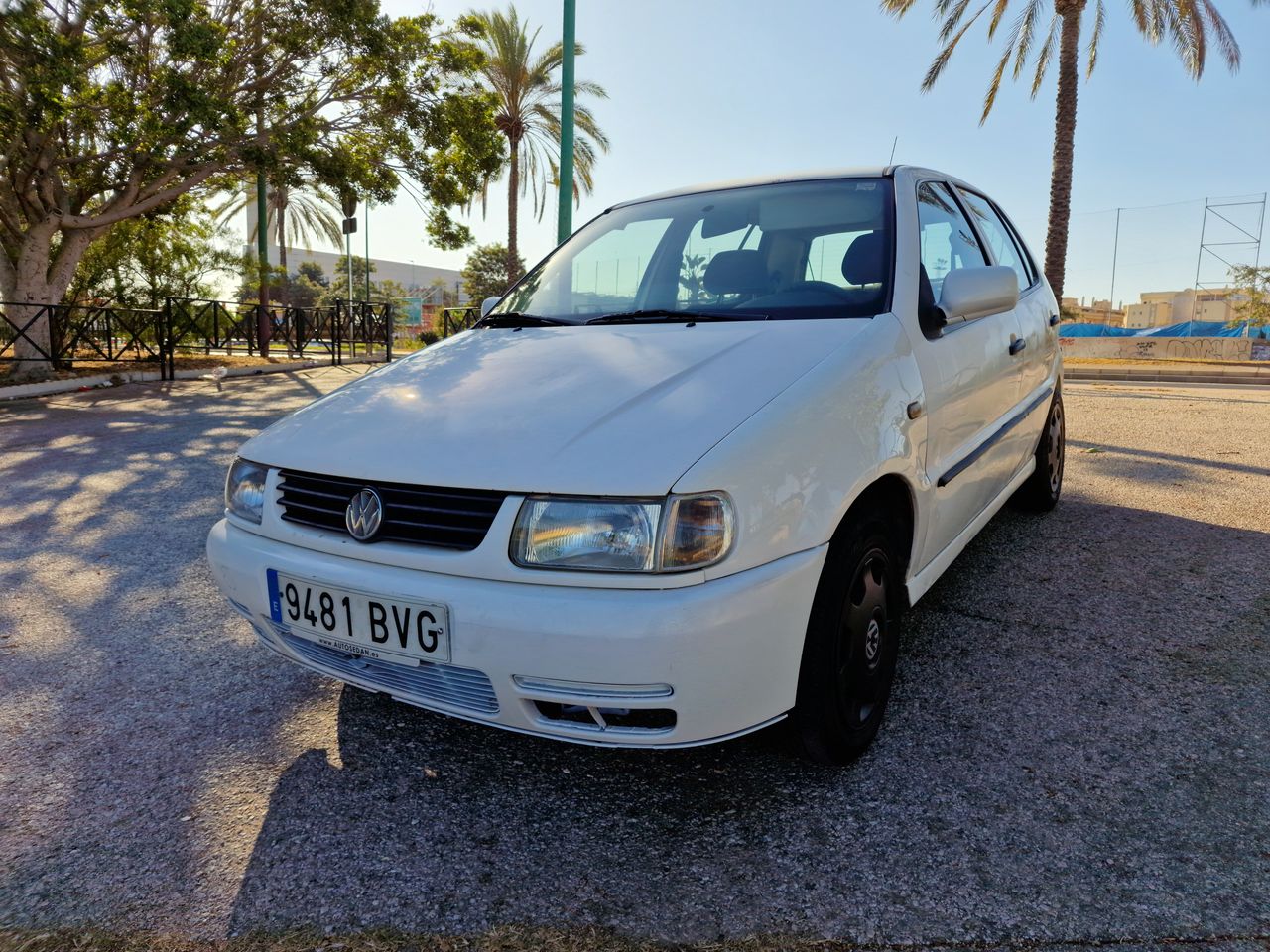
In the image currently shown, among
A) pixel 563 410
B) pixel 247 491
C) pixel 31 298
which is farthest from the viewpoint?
pixel 31 298

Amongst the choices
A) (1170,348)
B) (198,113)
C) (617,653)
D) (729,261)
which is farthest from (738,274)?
(1170,348)

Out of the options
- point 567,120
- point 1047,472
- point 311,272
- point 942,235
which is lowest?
point 1047,472

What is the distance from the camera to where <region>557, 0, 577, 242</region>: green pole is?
9.46 meters

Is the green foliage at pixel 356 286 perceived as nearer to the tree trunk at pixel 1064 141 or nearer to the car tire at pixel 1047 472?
the tree trunk at pixel 1064 141

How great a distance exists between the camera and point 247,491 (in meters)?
2.22

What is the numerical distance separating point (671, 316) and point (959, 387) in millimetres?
945

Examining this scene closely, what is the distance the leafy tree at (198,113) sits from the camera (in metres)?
10.3

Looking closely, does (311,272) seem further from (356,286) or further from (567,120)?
(567,120)

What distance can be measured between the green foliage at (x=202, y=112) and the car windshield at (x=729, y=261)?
31.4 feet

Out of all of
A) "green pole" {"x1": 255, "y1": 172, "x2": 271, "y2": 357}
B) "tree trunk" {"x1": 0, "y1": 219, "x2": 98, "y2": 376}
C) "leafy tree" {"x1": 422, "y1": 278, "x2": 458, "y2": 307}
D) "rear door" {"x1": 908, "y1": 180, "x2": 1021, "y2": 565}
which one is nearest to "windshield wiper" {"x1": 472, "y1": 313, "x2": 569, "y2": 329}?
"rear door" {"x1": 908, "y1": 180, "x2": 1021, "y2": 565}

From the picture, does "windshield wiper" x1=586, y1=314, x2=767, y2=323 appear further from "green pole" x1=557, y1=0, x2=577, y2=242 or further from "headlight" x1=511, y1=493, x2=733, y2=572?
"green pole" x1=557, y1=0, x2=577, y2=242

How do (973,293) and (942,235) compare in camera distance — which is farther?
(942,235)

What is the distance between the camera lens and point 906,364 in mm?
2314

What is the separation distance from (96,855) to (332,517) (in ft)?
2.92
